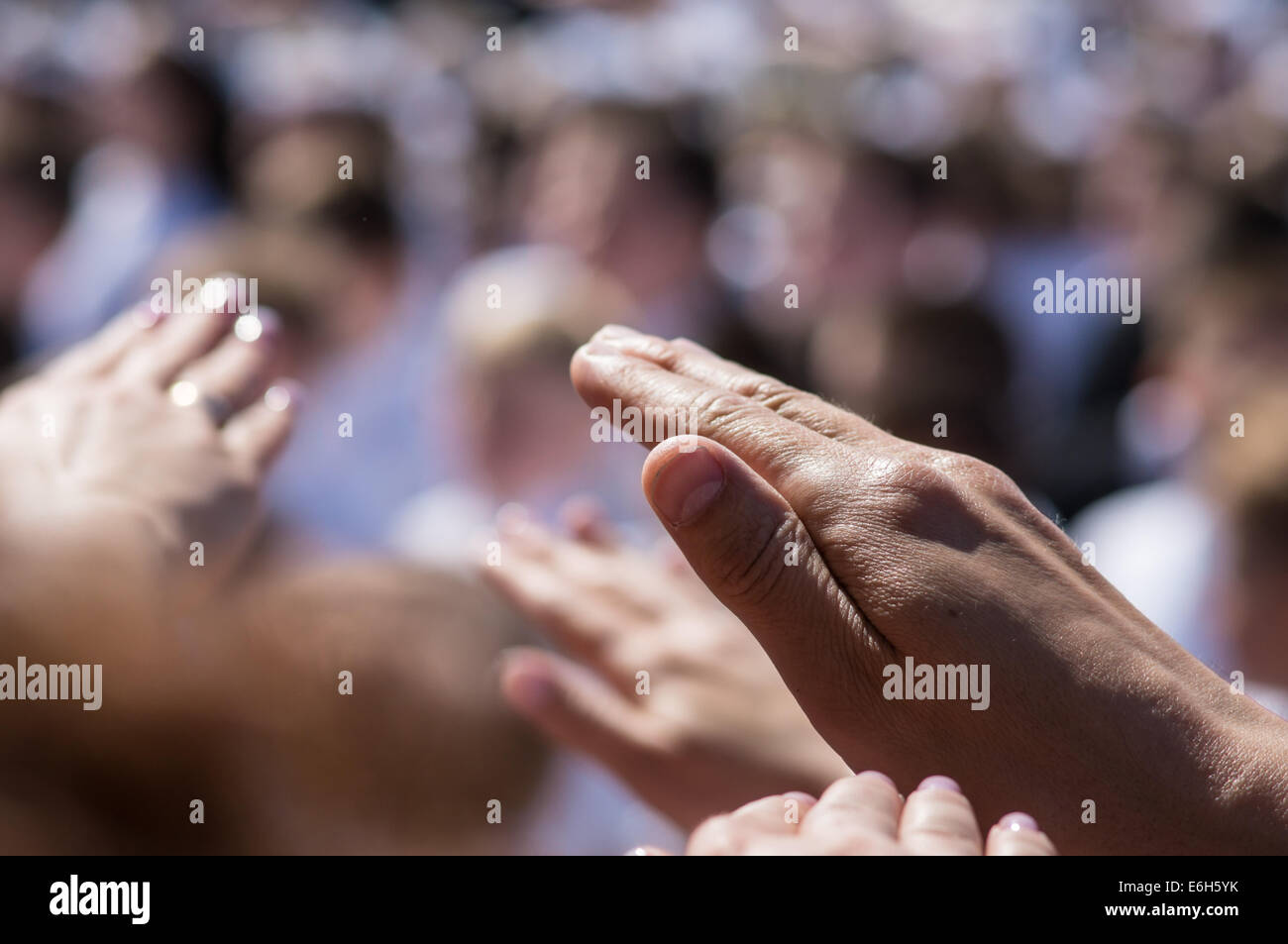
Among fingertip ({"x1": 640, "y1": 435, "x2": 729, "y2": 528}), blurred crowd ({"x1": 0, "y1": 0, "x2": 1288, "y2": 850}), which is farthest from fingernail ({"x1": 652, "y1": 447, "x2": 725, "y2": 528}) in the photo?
blurred crowd ({"x1": 0, "y1": 0, "x2": 1288, "y2": 850})

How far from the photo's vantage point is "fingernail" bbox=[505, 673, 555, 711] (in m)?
1.64

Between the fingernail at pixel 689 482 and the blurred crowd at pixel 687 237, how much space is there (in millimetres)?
436

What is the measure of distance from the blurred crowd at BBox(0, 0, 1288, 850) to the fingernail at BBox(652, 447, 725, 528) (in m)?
0.44

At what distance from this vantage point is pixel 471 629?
170 centimetres

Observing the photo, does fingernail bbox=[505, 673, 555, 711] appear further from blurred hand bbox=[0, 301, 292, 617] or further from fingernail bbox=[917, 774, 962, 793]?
fingernail bbox=[917, 774, 962, 793]

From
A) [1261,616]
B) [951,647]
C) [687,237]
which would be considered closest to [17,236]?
[687,237]

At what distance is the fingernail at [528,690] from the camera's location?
1641mm

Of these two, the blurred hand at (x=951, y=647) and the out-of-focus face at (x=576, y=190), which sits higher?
the out-of-focus face at (x=576, y=190)

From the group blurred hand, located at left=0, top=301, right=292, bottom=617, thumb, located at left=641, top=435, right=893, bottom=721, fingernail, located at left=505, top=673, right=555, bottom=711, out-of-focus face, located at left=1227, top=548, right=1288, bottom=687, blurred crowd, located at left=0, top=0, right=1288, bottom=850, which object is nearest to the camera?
thumb, located at left=641, top=435, right=893, bottom=721

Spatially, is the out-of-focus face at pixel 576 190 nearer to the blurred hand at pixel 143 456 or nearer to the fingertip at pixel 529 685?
the blurred hand at pixel 143 456

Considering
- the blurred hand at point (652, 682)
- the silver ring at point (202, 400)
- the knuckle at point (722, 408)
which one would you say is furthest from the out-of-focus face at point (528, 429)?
the knuckle at point (722, 408)

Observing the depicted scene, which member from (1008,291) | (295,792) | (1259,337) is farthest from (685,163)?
(295,792)

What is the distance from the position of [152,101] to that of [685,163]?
6.97 ft
